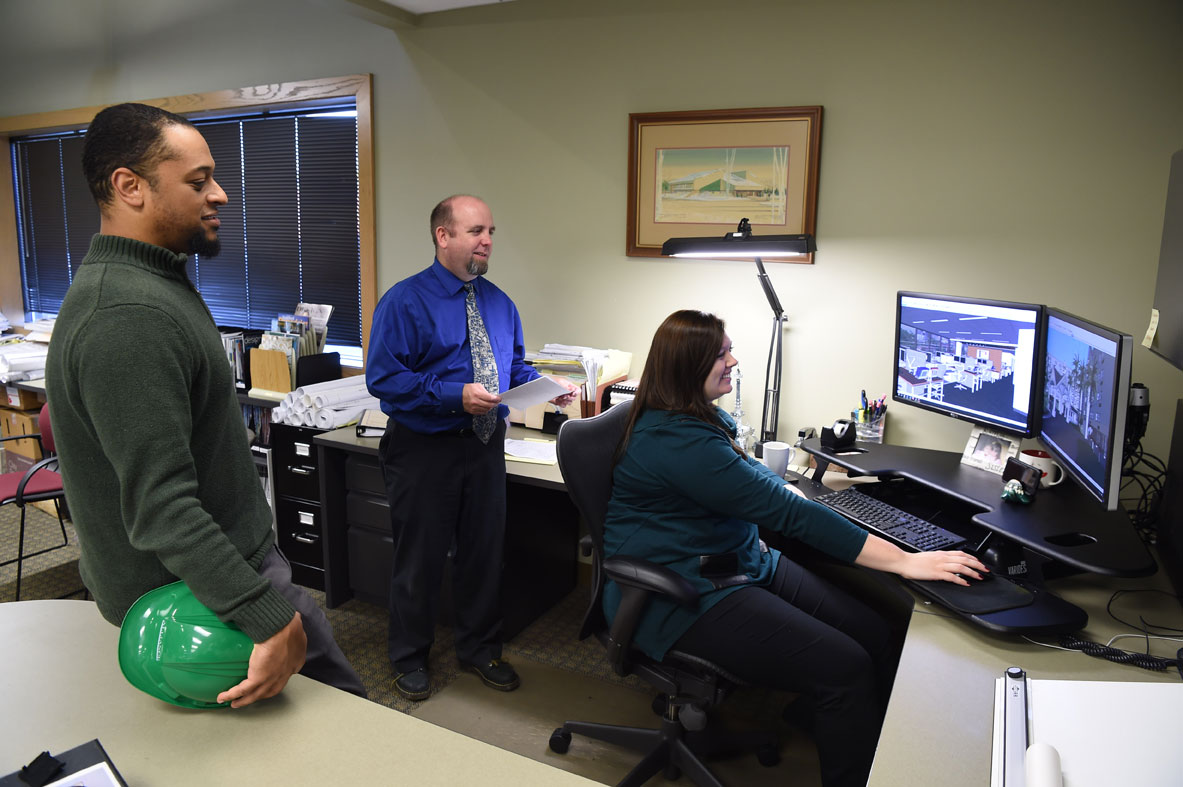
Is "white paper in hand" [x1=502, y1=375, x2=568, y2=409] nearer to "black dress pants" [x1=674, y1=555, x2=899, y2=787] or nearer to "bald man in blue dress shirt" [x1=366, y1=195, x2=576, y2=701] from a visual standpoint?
"bald man in blue dress shirt" [x1=366, y1=195, x2=576, y2=701]

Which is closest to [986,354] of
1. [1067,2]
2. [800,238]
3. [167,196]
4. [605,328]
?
[800,238]

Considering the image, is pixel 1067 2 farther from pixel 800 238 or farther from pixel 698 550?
pixel 698 550

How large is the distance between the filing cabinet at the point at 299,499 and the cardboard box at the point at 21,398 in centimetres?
196

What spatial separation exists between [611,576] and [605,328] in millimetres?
1516

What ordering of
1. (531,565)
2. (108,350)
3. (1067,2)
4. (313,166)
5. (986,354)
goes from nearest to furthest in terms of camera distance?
1. (108,350)
2. (986,354)
3. (1067,2)
4. (531,565)
5. (313,166)

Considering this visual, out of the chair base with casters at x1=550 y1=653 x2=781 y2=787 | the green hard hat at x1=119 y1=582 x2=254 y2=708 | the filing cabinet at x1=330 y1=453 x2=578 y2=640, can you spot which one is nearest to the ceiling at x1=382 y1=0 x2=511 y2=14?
the filing cabinet at x1=330 y1=453 x2=578 y2=640

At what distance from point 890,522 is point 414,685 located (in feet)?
5.03

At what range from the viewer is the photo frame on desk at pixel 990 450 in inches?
85.8

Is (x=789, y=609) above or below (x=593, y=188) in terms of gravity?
below

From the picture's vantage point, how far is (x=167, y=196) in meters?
1.23

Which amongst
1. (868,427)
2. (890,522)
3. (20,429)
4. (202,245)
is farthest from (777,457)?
(20,429)

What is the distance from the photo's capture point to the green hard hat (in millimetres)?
1058

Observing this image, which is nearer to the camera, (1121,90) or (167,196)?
(167,196)

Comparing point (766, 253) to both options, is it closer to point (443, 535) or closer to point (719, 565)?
point (719, 565)
